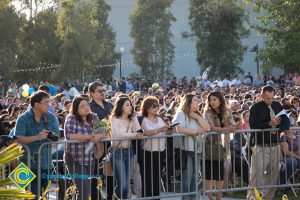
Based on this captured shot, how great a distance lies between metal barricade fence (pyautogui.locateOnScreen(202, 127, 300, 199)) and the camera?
1175 centimetres

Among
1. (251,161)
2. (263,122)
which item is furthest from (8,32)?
(263,122)

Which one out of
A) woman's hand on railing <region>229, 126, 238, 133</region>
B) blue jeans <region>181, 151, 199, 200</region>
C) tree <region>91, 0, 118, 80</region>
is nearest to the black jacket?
woman's hand on railing <region>229, 126, 238, 133</region>

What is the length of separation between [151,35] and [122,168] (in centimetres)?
4693

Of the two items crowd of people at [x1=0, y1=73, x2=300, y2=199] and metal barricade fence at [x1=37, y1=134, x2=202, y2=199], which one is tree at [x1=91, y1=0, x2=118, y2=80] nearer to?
crowd of people at [x1=0, y1=73, x2=300, y2=199]

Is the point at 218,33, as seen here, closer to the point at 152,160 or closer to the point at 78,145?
the point at 152,160

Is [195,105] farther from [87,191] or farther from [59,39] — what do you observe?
[59,39]

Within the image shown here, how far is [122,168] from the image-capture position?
10938 millimetres

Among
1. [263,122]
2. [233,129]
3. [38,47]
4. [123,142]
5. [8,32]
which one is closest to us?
[123,142]

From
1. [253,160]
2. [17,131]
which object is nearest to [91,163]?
[17,131]

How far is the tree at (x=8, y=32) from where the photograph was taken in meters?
51.3

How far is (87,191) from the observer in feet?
34.5

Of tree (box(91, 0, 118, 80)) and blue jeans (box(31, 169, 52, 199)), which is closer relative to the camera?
blue jeans (box(31, 169, 52, 199))

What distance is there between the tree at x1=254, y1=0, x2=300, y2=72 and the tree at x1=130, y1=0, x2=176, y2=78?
56.3ft

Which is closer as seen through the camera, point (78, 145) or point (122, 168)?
point (78, 145)
